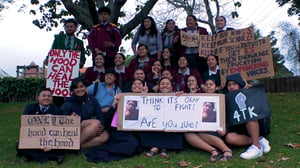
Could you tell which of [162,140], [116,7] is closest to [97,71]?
[162,140]

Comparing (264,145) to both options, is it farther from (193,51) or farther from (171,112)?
(193,51)

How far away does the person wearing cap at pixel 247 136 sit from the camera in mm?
5840

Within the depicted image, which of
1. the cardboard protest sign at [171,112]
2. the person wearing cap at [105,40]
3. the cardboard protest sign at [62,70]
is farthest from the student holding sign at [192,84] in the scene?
the cardboard protest sign at [62,70]

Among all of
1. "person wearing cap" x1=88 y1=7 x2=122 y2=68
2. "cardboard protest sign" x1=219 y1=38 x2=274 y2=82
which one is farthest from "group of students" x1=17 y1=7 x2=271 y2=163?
"person wearing cap" x1=88 y1=7 x2=122 y2=68

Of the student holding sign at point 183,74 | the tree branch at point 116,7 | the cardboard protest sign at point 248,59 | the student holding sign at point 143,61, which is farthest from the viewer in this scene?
the tree branch at point 116,7

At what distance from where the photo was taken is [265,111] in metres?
6.02

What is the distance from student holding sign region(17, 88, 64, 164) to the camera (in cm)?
593

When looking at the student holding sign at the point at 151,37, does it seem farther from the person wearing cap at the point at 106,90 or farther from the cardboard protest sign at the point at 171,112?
the cardboard protest sign at the point at 171,112

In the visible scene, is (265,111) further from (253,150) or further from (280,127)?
(280,127)

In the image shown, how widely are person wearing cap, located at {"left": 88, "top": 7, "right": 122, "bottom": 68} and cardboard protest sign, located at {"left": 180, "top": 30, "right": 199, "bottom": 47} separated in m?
1.49

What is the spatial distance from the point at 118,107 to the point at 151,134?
745 mm

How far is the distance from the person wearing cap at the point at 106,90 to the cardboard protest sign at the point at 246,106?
2.18 metres

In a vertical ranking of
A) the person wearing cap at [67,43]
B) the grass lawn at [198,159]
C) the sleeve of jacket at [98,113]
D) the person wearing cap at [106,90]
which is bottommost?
the grass lawn at [198,159]

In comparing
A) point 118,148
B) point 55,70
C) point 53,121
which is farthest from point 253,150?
point 55,70
